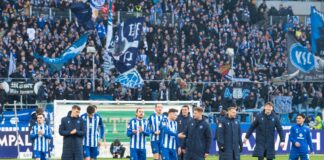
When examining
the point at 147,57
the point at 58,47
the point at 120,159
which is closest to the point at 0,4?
the point at 58,47

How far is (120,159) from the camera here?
4059 centimetres

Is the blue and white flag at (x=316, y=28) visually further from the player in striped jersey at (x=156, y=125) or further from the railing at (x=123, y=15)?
the player in striped jersey at (x=156, y=125)

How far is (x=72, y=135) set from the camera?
1089 inches

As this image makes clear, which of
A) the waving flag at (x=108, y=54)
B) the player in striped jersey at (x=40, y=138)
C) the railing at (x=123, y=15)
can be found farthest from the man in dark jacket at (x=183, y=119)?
the railing at (x=123, y=15)

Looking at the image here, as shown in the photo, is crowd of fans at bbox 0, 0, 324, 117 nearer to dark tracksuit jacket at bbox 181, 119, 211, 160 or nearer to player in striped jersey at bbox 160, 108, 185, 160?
player in striped jersey at bbox 160, 108, 185, 160

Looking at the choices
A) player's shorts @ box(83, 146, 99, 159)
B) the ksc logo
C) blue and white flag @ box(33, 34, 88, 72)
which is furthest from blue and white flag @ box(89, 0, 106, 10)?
player's shorts @ box(83, 146, 99, 159)

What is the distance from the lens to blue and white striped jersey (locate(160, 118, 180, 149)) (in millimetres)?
31194

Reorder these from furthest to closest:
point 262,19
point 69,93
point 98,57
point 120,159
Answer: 1. point 262,19
2. point 98,57
3. point 69,93
4. point 120,159

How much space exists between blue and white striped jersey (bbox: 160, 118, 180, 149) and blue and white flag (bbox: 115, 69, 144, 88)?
40.7 feet

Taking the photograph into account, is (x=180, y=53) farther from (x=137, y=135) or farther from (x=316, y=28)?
(x=137, y=135)

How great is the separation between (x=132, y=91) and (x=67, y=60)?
11.2ft

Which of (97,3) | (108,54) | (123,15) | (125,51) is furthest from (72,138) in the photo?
(123,15)

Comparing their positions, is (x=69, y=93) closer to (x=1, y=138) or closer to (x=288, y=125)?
(x=1, y=138)

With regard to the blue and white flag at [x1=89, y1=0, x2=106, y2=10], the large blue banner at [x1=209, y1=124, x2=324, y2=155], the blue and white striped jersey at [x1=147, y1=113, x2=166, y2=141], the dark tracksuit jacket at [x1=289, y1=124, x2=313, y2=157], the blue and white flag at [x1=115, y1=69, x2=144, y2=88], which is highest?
the blue and white flag at [x1=89, y1=0, x2=106, y2=10]
